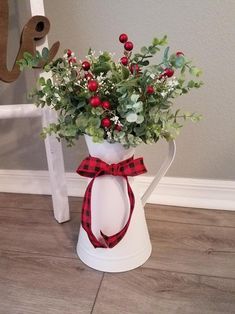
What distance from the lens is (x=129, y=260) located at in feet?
2.56

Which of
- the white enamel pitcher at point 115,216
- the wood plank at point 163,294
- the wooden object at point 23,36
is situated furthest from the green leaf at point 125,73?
the wood plank at point 163,294

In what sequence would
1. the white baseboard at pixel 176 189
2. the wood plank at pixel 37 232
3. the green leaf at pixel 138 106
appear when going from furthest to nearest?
the white baseboard at pixel 176 189
the wood plank at pixel 37 232
the green leaf at pixel 138 106

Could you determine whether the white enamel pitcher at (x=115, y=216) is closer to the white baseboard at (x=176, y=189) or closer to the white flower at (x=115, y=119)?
the white flower at (x=115, y=119)

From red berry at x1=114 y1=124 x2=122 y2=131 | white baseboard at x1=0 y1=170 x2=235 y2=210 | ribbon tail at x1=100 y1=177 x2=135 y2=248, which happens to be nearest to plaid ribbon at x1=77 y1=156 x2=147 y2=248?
ribbon tail at x1=100 y1=177 x2=135 y2=248

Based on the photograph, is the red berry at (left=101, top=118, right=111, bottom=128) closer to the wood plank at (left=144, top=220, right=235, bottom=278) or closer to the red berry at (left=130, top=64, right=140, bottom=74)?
the red berry at (left=130, top=64, right=140, bottom=74)

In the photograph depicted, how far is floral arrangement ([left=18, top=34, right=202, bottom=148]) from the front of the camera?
23.6 inches

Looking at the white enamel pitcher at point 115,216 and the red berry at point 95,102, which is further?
the white enamel pitcher at point 115,216

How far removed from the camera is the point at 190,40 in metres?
0.90

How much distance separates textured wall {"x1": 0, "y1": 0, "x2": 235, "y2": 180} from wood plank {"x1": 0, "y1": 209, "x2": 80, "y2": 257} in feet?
1.14

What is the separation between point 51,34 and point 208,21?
442mm

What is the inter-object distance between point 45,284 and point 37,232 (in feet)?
0.73

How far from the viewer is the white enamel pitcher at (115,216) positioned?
0.72 m

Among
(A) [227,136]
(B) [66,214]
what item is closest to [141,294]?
(B) [66,214]

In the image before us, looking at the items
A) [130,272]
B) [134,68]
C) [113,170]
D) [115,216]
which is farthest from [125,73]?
[130,272]
